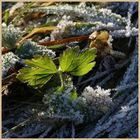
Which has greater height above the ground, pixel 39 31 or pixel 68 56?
pixel 39 31

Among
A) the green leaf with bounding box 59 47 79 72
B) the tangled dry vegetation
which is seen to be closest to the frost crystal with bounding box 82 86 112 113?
the tangled dry vegetation

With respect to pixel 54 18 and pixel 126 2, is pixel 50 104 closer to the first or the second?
pixel 54 18

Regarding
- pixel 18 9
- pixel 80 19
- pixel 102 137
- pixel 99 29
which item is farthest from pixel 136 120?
pixel 18 9

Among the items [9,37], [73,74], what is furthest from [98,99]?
[9,37]

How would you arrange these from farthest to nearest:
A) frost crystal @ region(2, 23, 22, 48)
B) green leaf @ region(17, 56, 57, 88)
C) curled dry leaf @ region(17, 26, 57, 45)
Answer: curled dry leaf @ region(17, 26, 57, 45) → frost crystal @ region(2, 23, 22, 48) → green leaf @ region(17, 56, 57, 88)

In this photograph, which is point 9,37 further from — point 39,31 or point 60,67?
point 60,67

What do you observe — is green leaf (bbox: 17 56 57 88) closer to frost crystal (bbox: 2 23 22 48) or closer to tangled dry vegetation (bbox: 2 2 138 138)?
tangled dry vegetation (bbox: 2 2 138 138)
